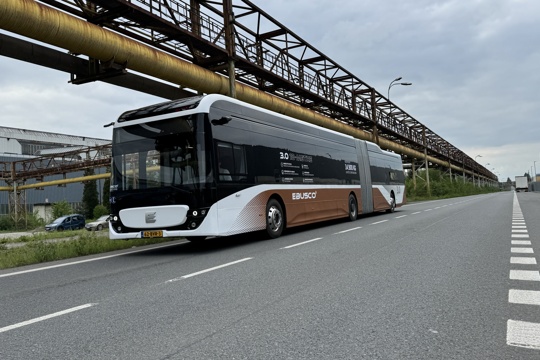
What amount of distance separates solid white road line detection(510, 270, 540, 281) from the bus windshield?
5.66 metres

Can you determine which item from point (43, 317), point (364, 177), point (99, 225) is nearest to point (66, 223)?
point (99, 225)

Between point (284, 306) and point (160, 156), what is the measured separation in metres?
5.74

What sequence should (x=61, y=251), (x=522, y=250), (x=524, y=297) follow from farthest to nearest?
(x=61, y=251)
(x=522, y=250)
(x=524, y=297)

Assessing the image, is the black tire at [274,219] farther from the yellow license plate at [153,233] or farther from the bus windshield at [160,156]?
the yellow license plate at [153,233]

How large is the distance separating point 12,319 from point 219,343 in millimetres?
2360

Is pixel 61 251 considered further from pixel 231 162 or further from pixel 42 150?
pixel 42 150

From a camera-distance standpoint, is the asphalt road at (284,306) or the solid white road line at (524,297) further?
the solid white road line at (524,297)

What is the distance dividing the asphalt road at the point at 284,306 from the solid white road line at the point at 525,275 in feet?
0.04

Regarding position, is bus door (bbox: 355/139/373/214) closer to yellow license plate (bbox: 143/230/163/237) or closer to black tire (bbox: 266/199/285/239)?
black tire (bbox: 266/199/285/239)

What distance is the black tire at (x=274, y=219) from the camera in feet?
36.7

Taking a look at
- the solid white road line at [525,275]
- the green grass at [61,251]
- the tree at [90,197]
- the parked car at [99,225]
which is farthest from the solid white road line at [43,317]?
the tree at [90,197]

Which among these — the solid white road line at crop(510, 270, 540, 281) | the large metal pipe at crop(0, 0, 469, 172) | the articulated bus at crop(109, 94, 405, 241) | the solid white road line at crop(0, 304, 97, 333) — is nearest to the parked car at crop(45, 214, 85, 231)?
the large metal pipe at crop(0, 0, 469, 172)

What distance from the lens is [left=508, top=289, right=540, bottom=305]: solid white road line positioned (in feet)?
14.6

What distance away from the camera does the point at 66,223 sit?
36.4 meters
